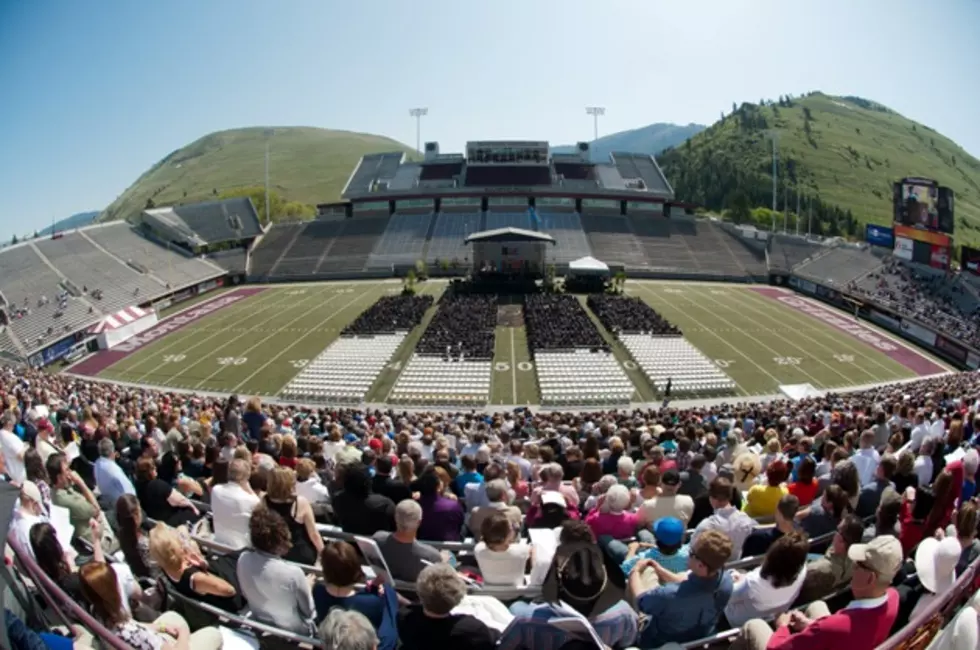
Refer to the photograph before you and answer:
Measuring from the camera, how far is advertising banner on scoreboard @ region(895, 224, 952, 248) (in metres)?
48.9

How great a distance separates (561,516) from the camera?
6.88 m

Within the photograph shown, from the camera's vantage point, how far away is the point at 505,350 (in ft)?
119

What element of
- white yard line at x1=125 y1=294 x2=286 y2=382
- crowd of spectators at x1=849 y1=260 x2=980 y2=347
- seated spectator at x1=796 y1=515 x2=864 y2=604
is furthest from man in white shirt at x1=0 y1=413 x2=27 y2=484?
crowd of spectators at x1=849 y1=260 x2=980 y2=347

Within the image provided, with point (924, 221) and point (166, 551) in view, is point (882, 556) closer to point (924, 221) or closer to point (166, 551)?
point (166, 551)

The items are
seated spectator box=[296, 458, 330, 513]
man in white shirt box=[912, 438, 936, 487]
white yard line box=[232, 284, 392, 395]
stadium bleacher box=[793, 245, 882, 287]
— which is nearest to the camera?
seated spectator box=[296, 458, 330, 513]

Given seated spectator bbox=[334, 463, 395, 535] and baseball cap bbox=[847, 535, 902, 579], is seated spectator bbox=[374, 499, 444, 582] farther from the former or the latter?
baseball cap bbox=[847, 535, 902, 579]

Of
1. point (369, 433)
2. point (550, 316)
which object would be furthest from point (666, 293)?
point (369, 433)

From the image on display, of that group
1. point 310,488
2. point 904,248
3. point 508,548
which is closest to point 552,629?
point 508,548

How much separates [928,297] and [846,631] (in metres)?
52.1

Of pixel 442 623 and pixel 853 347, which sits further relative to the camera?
pixel 853 347

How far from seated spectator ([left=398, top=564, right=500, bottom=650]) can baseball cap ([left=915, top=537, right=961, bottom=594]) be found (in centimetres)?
337

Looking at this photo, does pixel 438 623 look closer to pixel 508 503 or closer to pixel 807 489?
pixel 508 503

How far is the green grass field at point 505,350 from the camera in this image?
31.9 meters

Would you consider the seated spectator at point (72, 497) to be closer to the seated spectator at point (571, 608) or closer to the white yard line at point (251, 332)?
the seated spectator at point (571, 608)
